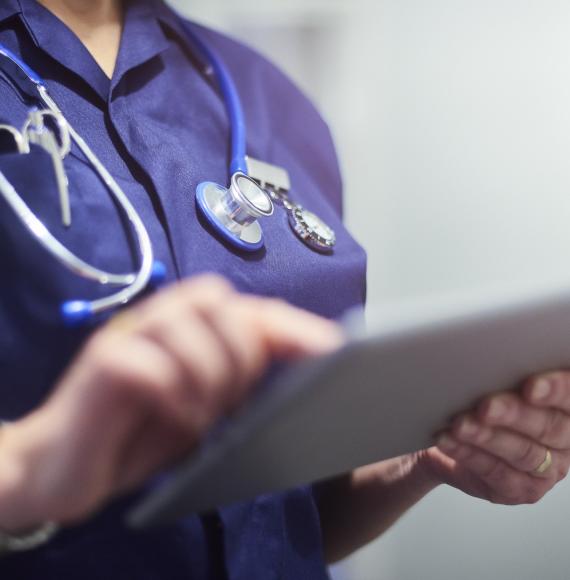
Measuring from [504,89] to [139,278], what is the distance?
932 mm

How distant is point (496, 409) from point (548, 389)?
0.04 metres

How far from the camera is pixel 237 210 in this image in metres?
0.56

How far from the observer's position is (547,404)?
1.57ft

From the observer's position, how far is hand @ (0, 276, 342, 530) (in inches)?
11.1

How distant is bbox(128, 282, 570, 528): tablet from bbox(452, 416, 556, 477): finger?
16 millimetres

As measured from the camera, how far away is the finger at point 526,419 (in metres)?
0.46

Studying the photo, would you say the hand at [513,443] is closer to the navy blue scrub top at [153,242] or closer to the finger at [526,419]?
the finger at [526,419]

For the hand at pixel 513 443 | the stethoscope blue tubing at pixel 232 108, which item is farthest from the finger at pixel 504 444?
the stethoscope blue tubing at pixel 232 108

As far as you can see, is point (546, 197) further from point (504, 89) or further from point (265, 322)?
point (265, 322)

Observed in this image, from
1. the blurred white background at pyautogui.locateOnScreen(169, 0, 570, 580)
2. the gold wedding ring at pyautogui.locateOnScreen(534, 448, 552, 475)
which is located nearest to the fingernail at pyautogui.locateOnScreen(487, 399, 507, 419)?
the gold wedding ring at pyautogui.locateOnScreen(534, 448, 552, 475)

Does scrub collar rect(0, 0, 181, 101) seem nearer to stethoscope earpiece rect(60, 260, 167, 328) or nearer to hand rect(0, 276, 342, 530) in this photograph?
stethoscope earpiece rect(60, 260, 167, 328)

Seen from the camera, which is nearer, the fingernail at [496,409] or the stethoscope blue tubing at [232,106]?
the fingernail at [496,409]

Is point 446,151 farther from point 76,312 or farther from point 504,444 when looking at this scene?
point 76,312

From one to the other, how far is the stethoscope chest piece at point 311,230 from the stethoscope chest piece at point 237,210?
58mm
